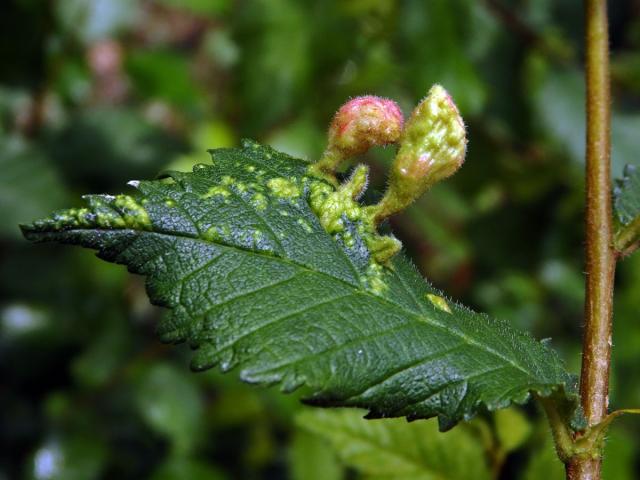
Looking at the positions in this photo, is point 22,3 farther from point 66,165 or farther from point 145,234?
point 145,234

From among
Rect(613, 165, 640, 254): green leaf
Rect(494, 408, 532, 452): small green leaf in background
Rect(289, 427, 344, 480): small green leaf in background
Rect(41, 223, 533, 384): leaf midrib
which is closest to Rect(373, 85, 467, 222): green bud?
Rect(41, 223, 533, 384): leaf midrib

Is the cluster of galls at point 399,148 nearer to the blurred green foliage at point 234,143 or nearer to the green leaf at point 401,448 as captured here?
the green leaf at point 401,448

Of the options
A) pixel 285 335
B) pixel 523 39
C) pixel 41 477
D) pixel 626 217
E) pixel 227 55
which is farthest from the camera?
pixel 227 55

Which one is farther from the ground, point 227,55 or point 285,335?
point 227,55

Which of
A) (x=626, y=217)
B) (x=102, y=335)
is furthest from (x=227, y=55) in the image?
(x=626, y=217)

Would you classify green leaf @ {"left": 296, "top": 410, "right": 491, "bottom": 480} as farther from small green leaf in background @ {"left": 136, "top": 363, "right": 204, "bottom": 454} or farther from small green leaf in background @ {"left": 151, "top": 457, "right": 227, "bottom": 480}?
small green leaf in background @ {"left": 136, "top": 363, "right": 204, "bottom": 454}

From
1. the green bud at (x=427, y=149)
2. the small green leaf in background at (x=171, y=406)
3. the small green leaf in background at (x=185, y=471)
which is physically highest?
the small green leaf in background at (x=171, y=406)

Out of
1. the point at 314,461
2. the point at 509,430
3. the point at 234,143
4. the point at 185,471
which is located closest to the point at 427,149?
the point at 509,430

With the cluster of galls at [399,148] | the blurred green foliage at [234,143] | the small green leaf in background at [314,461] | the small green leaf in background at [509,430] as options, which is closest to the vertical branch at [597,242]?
the cluster of galls at [399,148]
